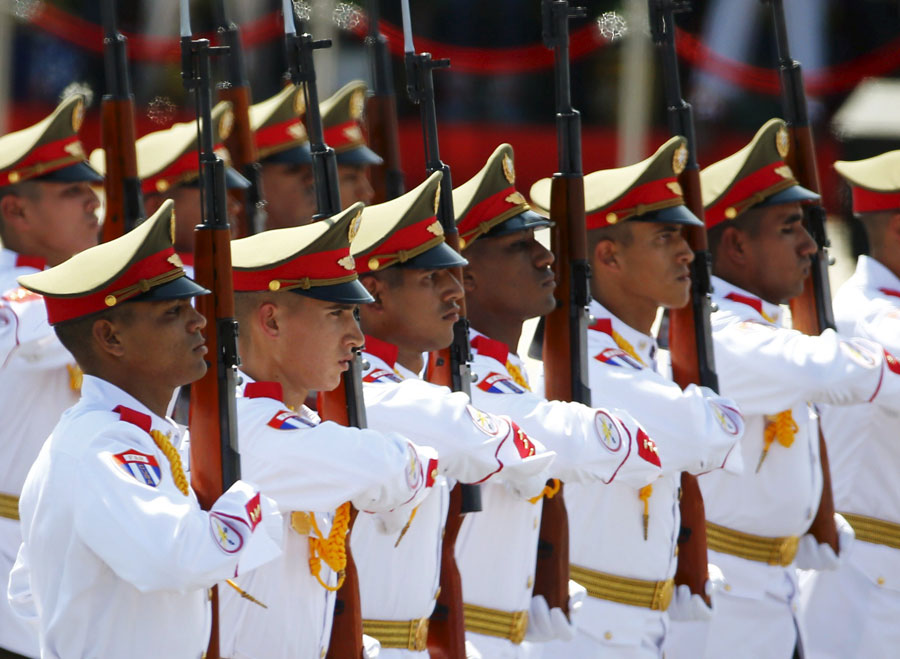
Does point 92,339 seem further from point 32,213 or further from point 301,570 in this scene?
point 32,213

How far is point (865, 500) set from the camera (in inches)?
289

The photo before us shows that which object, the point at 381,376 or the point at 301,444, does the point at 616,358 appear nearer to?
the point at 381,376

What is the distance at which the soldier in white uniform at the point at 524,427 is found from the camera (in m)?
5.50

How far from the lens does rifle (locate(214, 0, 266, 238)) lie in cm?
793

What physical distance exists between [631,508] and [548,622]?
1.86ft

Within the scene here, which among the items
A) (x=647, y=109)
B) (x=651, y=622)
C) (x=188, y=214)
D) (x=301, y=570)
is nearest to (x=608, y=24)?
(x=647, y=109)

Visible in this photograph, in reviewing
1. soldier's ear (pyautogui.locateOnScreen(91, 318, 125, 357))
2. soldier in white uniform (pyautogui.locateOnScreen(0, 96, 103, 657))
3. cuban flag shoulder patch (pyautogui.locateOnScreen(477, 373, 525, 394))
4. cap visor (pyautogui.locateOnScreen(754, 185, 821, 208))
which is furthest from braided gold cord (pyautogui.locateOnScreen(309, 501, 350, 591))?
cap visor (pyautogui.locateOnScreen(754, 185, 821, 208))

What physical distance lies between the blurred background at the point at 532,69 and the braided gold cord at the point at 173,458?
9.80 meters

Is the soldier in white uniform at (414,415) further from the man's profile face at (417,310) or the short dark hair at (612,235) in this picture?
the short dark hair at (612,235)

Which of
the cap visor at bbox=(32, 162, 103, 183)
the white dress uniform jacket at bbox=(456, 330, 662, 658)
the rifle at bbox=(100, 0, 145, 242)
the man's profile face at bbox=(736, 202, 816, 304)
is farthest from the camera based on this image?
the man's profile face at bbox=(736, 202, 816, 304)

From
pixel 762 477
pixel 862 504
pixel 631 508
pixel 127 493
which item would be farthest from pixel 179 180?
pixel 127 493

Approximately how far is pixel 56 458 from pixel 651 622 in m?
2.85

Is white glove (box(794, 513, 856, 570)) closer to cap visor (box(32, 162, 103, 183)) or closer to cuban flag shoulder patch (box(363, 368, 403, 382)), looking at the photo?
cuban flag shoulder patch (box(363, 368, 403, 382))

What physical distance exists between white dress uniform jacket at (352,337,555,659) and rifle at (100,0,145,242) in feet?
6.12
